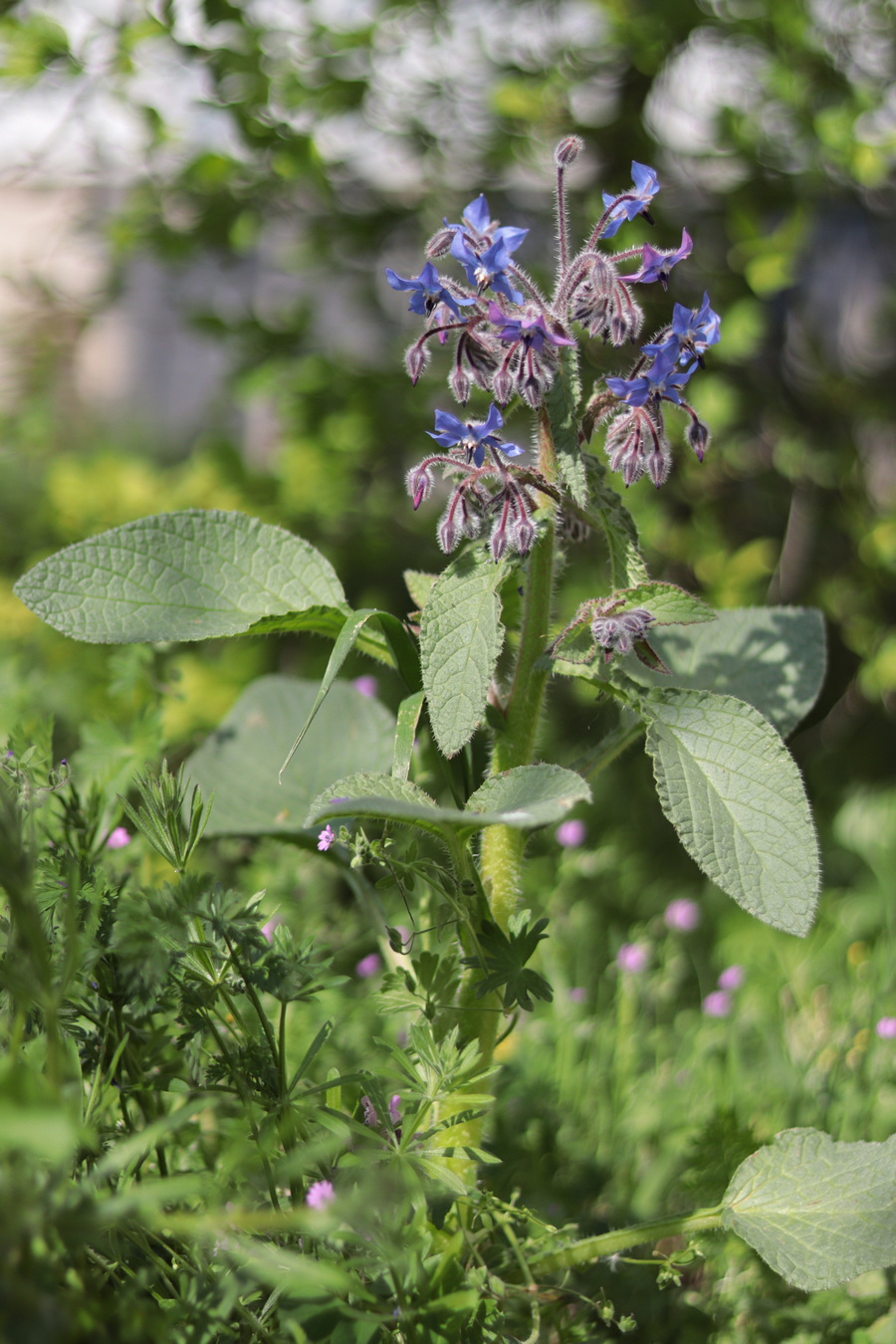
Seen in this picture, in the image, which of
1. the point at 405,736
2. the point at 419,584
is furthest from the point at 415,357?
the point at 405,736

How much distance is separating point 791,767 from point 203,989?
46cm

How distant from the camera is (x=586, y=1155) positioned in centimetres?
119

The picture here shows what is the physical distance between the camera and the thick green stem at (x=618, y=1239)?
0.81 meters

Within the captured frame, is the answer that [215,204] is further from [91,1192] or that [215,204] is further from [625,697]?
[91,1192]

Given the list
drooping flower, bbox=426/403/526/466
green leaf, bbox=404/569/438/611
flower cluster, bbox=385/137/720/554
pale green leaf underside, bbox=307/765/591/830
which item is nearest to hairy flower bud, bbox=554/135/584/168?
flower cluster, bbox=385/137/720/554

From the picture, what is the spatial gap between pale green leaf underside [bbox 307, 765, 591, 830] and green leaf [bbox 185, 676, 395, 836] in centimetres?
32

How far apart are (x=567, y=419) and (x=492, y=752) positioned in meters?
0.28

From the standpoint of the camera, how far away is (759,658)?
41.9 inches

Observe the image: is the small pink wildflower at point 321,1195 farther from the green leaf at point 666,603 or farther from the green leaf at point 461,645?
the green leaf at point 666,603

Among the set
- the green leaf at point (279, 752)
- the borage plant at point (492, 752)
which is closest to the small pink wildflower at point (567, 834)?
the green leaf at point (279, 752)

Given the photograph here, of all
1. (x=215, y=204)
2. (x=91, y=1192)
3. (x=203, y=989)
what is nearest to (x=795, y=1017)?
(x=203, y=989)

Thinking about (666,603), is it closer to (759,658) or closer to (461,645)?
(461,645)

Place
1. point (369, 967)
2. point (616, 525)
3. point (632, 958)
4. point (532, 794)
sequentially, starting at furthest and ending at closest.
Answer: point (632, 958)
point (369, 967)
point (616, 525)
point (532, 794)

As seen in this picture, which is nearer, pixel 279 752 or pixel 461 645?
pixel 461 645
